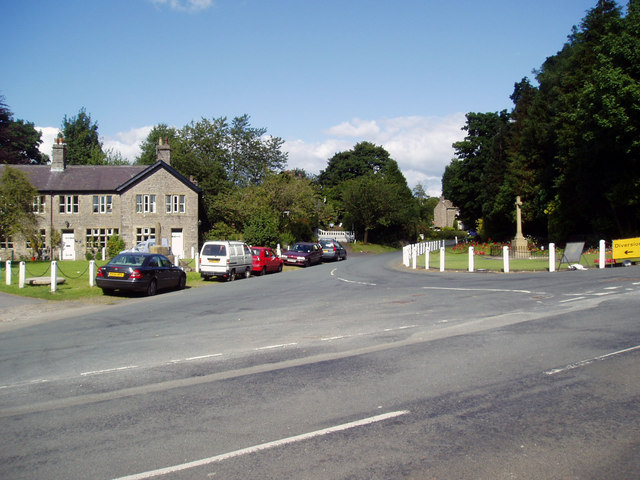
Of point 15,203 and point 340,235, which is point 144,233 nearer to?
point 15,203

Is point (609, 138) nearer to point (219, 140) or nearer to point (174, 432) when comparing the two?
point (174, 432)

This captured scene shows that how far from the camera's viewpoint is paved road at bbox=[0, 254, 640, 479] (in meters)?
4.66

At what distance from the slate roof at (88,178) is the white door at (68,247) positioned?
4.15m

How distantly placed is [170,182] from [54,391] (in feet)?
148

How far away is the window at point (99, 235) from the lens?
49.2 metres

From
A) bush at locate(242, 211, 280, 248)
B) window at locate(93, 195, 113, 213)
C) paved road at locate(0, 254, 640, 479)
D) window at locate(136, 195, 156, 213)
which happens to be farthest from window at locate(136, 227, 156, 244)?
paved road at locate(0, 254, 640, 479)

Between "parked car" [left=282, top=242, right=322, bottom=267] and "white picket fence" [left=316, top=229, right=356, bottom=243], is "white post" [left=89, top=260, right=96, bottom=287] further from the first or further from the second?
→ "white picket fence" [left=316, top=229, right=356, bottom=243]

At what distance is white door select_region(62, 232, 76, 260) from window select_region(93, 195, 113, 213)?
11.0 feet

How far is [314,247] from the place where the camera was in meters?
40.8

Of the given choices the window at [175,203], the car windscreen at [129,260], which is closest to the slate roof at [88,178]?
the window at [175,203]

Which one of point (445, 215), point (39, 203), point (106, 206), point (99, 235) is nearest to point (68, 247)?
point (99, 235)

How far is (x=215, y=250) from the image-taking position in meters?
27.4

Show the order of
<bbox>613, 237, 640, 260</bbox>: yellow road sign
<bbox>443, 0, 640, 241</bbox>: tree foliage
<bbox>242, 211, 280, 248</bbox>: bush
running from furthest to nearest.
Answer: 1. <bbox>242, 211, 280, 248</bbox>: bush
2. <bbox>443, 0, 640, 241</bbox>: tree foliage
3. <bbox>613, 237, 640, 260</bbox>: yellow road sign

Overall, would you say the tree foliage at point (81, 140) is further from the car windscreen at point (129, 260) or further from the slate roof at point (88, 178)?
the car windscreen at point (129, 260)
